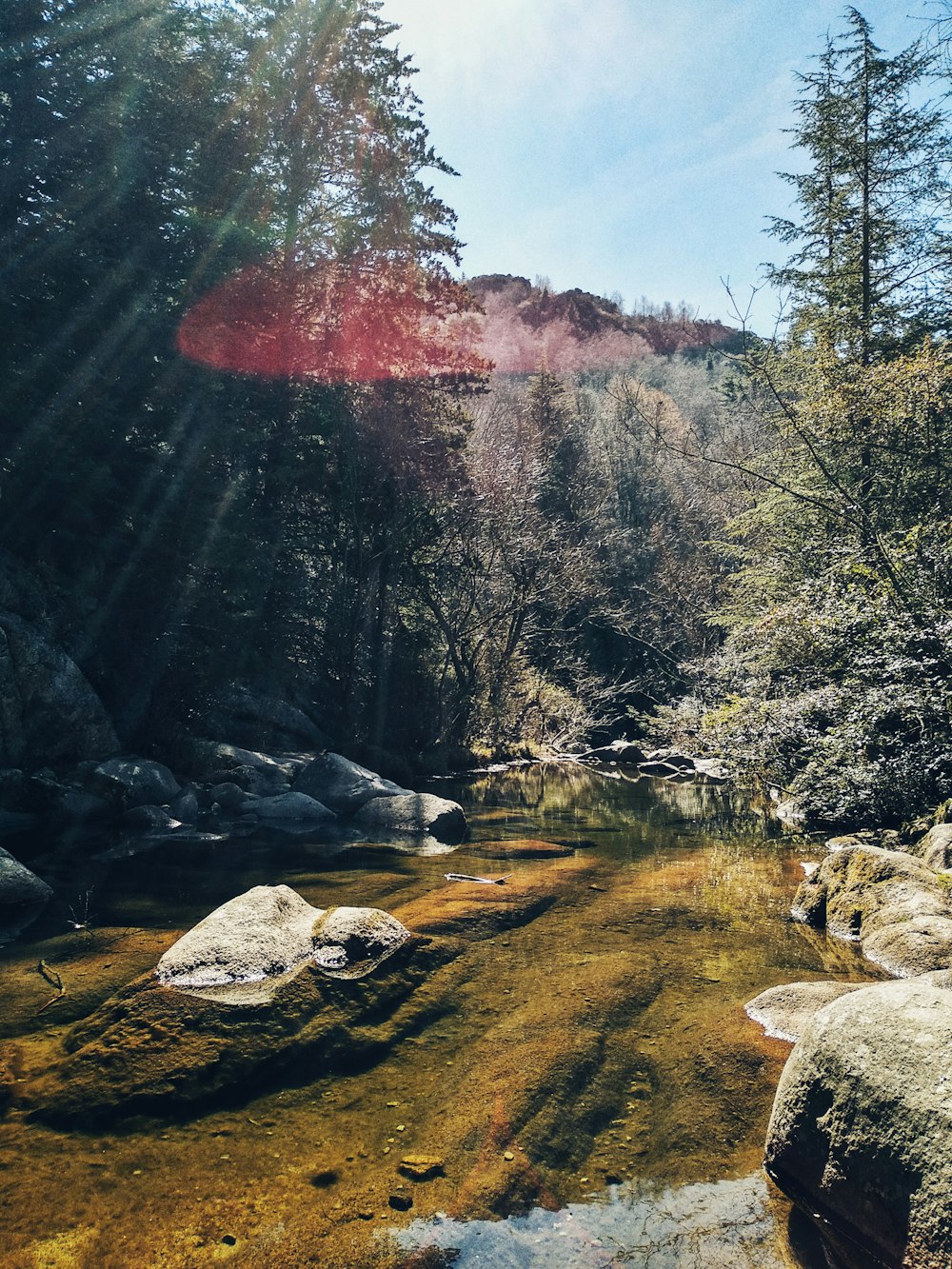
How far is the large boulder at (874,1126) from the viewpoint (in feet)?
8.82

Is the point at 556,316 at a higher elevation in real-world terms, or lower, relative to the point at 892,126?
higher

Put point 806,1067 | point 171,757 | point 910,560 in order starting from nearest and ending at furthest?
point 806,1067
point 910,560
point 171,757

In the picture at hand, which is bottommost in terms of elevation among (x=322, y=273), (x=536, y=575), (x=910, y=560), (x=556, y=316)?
(x=910, y=560)

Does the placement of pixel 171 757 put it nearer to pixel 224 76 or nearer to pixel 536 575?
pixel 536 575

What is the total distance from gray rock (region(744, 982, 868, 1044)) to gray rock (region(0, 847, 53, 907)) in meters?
6.12

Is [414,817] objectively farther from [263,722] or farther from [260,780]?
[263,722]

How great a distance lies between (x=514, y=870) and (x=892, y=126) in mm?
16239

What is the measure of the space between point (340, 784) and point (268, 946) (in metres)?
7.94

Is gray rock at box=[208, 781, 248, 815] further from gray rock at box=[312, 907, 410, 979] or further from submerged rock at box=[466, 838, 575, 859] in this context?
gray rock at box=[312, 907, 410, 979]

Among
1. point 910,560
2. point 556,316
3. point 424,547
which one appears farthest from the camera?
point 556,316

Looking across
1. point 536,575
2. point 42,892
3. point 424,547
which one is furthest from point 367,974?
point 536,575

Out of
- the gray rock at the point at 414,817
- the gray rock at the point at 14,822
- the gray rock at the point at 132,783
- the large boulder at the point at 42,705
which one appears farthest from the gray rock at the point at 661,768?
the gray rock at the point at 14,822

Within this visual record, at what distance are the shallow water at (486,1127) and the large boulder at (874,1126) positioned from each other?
223 millimetres

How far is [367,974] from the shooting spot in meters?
5.43
